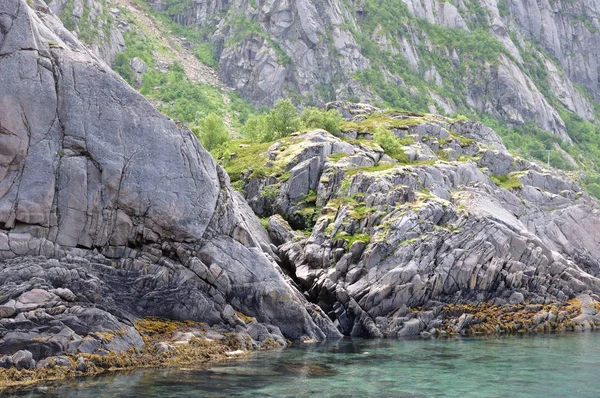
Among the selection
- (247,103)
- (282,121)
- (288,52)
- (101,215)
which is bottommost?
(101,215)

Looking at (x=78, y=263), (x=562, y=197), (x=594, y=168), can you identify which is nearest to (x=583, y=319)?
(x=562, y=197)

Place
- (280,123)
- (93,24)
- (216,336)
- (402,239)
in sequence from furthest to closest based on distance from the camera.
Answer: (93,24) < (280,123) < (402,239) < (216,336)

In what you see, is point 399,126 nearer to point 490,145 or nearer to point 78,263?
point 490,145

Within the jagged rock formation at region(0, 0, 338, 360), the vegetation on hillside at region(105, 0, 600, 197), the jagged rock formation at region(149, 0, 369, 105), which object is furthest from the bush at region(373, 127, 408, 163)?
the jagged rock formation at region(149, 0, 369, 105)

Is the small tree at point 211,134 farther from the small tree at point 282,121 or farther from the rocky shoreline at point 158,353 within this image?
the rocky shoreline at point 158,353

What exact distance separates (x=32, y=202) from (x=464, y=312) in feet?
115

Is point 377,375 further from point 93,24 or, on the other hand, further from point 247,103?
point 247,103

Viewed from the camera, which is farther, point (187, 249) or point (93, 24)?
point (93, 24)


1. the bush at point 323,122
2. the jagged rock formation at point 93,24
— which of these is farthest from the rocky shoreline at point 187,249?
the jagged rock formation at point 93,24

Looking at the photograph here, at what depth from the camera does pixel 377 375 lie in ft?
106

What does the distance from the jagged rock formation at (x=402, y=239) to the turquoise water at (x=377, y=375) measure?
8.17 metres

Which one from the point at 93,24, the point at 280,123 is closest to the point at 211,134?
the point at 280,123

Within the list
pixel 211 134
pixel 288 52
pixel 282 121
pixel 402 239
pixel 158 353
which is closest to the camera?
pixel 158 353

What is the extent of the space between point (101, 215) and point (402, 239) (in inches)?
1029
